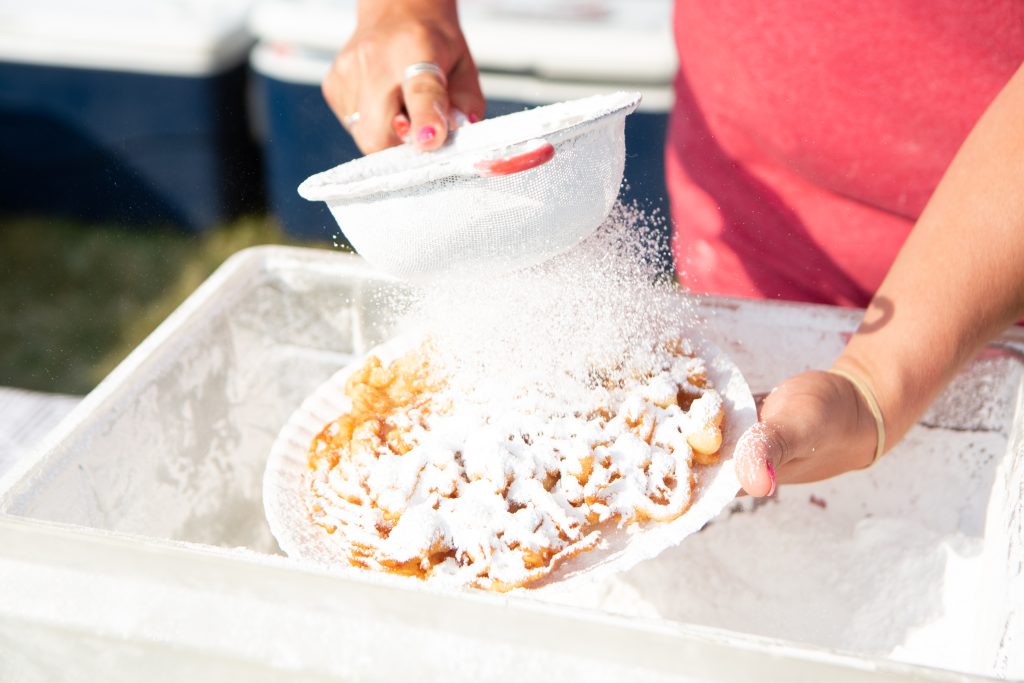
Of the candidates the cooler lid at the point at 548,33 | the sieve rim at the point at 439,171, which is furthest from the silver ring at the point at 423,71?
the cooler lid at the point at 548,33

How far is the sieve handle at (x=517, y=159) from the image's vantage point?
2.00 ft

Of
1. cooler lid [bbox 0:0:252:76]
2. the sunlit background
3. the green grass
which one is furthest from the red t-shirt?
cooler lid [bbox 0:0:252:76]

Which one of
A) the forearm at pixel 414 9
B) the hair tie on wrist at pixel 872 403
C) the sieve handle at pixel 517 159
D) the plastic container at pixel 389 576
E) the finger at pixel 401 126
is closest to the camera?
the plastic container at pixel 389 576

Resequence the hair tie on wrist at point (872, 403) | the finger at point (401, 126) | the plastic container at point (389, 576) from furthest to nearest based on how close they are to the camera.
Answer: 1. the finger at point (401, 126)
2. the hair tie on wrist at point (872, 403)
3. the plastic container at point (389, 576)

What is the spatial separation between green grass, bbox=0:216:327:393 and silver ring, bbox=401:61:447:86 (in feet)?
3.55

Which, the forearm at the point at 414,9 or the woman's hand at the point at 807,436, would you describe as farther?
the forearm at the point at 414,9

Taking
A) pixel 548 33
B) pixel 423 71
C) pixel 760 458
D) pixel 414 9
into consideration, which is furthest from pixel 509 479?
pixel 548 33

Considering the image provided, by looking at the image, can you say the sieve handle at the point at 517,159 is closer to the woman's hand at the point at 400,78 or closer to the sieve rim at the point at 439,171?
the sieve rim at the point at 439,171

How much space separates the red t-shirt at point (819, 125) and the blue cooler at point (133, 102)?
118 centimetres

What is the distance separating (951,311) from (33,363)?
193cm

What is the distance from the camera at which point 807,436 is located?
26.1 inches

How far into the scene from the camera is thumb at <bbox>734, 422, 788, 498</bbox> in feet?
2.00

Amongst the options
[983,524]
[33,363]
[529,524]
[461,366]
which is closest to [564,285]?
[461,366]

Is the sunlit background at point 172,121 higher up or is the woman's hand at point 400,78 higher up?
the woman's hand at point 400,78
